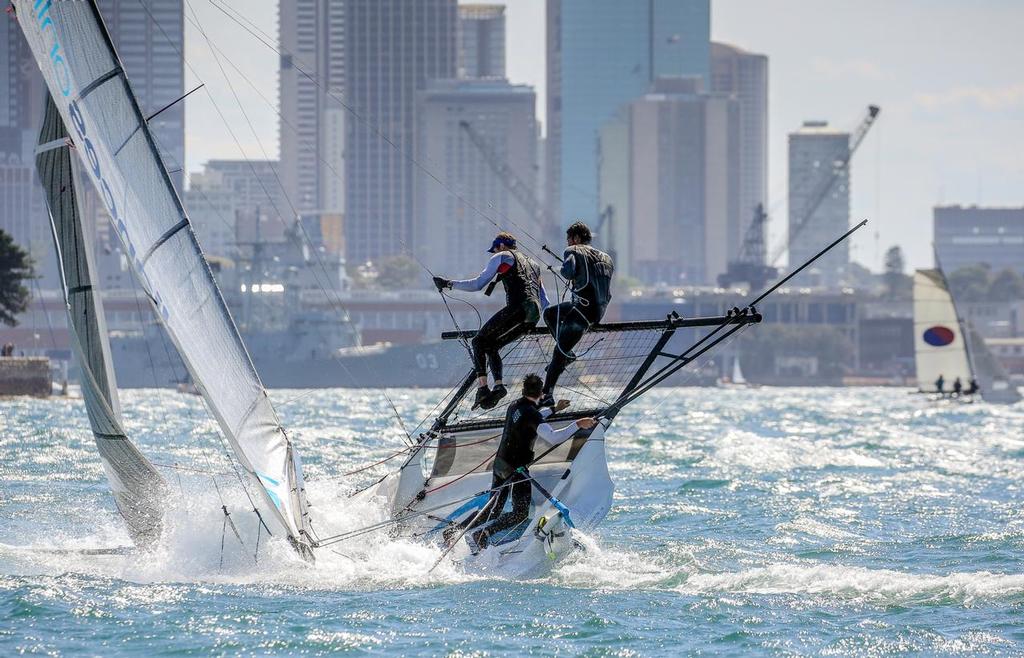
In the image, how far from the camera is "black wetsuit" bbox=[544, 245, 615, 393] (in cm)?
1384

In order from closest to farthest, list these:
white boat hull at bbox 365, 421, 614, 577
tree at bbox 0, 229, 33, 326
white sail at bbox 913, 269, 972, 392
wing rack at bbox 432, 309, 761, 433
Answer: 1. white boat hull at bbox 365, 421, 614, 577
2. wing rack at bbox 432, 309, 761, 433
3. tree at bbox 0, 229, 33, 326
4. white sail at bbox 913, 269, 972, 392

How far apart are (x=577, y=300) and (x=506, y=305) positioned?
2.15ft

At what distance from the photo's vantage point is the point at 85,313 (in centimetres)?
1408

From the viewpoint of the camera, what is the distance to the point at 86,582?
13141 millimetres

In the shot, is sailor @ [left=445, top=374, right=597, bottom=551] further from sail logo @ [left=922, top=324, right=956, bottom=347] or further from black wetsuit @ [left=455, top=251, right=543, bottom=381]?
sail logo @ [left=922, top=324, right=956, bottom=347]

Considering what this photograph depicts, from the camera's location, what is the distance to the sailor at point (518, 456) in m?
13.9

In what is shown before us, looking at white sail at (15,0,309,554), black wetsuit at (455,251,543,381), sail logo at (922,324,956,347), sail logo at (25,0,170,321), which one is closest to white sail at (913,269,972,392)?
sail logo at (922,324,956,347)

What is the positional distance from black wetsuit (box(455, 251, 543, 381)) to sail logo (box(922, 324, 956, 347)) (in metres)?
54.2

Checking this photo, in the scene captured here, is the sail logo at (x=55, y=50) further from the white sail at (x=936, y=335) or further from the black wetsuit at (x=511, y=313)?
the white sail at (x=936, y=335)

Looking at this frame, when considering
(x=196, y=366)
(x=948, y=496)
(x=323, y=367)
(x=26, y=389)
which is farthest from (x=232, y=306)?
(x=196, y=366)

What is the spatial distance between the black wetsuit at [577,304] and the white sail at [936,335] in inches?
2003

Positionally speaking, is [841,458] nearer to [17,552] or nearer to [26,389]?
[17,552]

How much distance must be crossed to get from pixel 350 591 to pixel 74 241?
3.93 meters

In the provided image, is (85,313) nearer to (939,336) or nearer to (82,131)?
(82,131)
